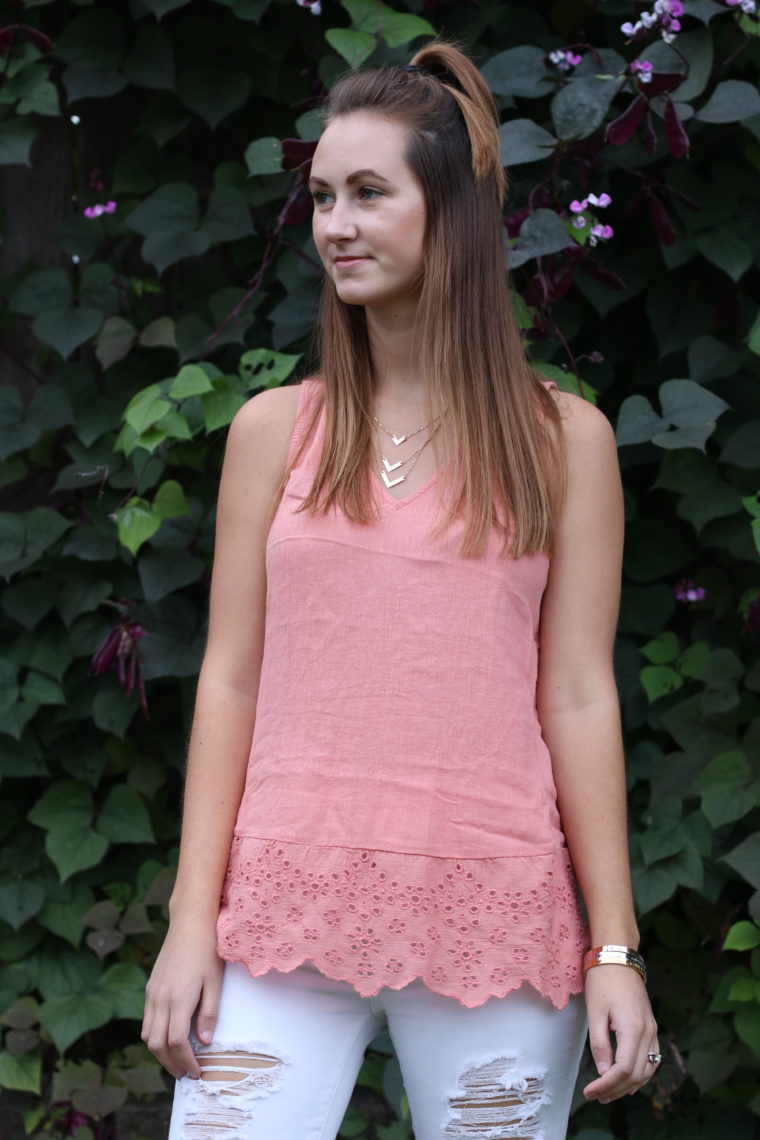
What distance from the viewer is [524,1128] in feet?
4.57

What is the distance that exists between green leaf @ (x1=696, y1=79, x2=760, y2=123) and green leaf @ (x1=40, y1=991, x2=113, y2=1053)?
6.12ft

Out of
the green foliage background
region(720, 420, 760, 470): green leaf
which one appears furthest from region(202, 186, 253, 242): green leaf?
region(720, 420, 760, 470): green leaf

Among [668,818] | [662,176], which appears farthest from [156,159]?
[668,818]

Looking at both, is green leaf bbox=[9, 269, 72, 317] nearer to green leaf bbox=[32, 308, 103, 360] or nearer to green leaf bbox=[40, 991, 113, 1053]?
green leaf bbox=[32, 308, 103, 360]

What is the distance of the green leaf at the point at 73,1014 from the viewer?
2.30 metres

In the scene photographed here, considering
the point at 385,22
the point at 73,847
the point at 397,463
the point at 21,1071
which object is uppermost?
the point at 385,22

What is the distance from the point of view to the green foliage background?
2.09 metres

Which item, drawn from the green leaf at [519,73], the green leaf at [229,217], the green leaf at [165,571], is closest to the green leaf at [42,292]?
the green leaf at [229,217]

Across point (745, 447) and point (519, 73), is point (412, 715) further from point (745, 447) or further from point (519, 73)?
point (519, 73)

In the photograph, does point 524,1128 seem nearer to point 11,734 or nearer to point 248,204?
point 11,734

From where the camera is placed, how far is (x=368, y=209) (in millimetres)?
1462

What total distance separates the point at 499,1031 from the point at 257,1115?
0.28m

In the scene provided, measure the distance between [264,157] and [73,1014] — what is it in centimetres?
157

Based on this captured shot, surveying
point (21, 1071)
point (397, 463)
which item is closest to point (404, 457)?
point (397, 463)
